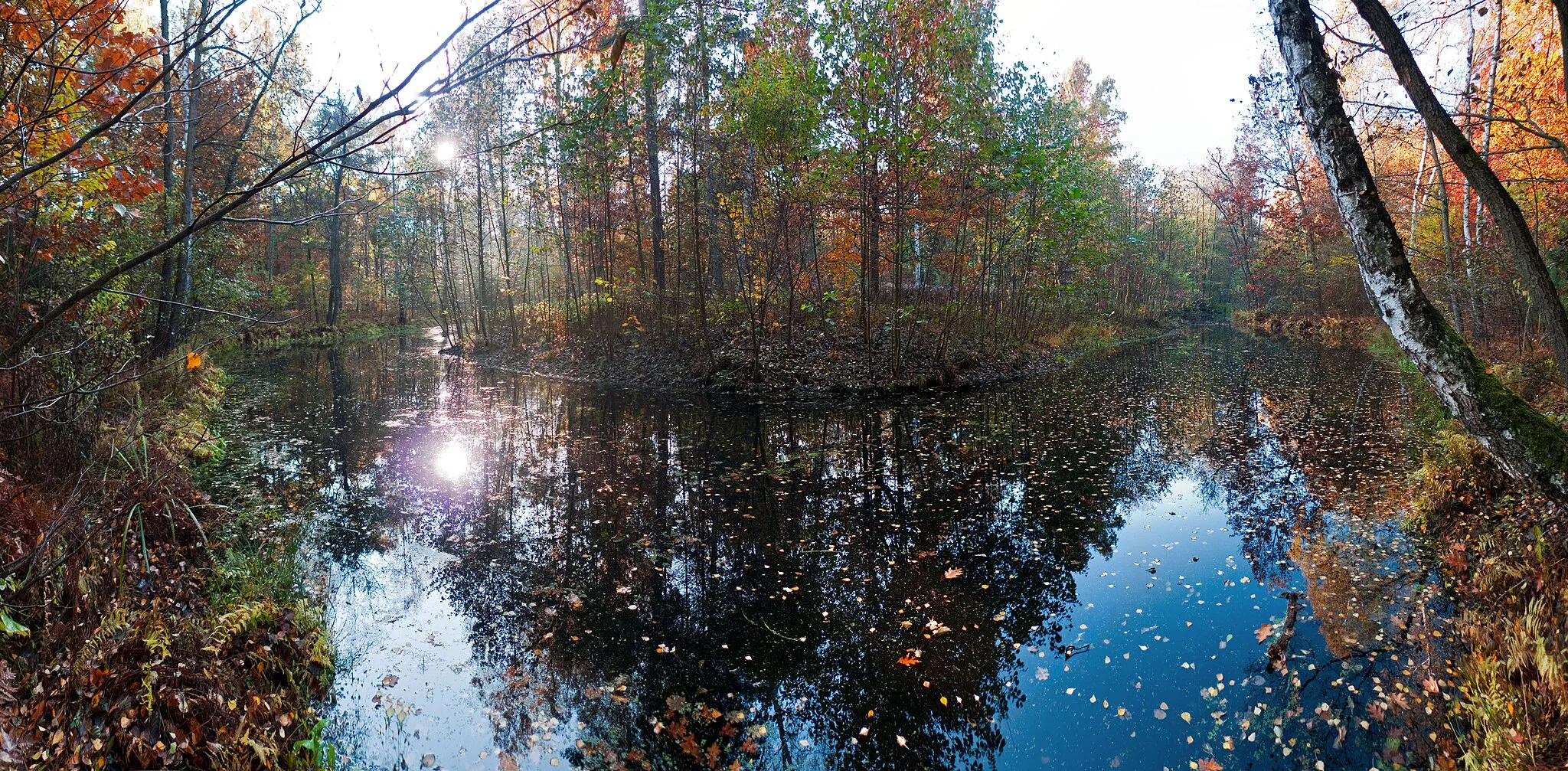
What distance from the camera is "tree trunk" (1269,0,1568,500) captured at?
13.5 feet

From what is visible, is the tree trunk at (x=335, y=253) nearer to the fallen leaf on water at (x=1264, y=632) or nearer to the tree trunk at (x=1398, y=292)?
the tree trunk at (x=1398, y=292)

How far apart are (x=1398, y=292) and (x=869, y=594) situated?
4.19 meters

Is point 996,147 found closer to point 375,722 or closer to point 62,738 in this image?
point 375,722

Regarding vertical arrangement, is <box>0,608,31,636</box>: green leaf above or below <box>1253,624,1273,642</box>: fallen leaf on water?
above

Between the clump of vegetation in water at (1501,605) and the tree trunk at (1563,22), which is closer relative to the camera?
the clump of vegetation in water at (1501,605)

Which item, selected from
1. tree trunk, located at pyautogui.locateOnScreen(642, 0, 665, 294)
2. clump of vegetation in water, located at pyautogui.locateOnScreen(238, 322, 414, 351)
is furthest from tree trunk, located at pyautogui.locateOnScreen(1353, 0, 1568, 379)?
clump of vegetation in water, located at pyautogui.locateOnScreen(238, 322, 414, 351)

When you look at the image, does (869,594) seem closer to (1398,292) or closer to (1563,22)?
(1398,292)

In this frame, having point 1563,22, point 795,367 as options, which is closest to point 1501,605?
point 1563,22

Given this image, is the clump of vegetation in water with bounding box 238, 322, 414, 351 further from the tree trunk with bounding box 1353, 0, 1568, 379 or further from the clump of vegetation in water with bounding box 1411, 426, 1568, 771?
the clump of vegetation in water with bounding box 1411, 426, 1568, 771

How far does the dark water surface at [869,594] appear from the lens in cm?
374

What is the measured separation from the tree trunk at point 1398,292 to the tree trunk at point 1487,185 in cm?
32

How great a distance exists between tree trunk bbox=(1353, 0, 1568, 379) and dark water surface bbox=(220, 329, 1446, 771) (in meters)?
2.20

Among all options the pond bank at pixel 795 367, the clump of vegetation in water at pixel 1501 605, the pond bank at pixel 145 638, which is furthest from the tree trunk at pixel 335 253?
the clump of vegetation in water at pixel 1501 605

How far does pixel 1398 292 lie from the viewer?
14.0ft
